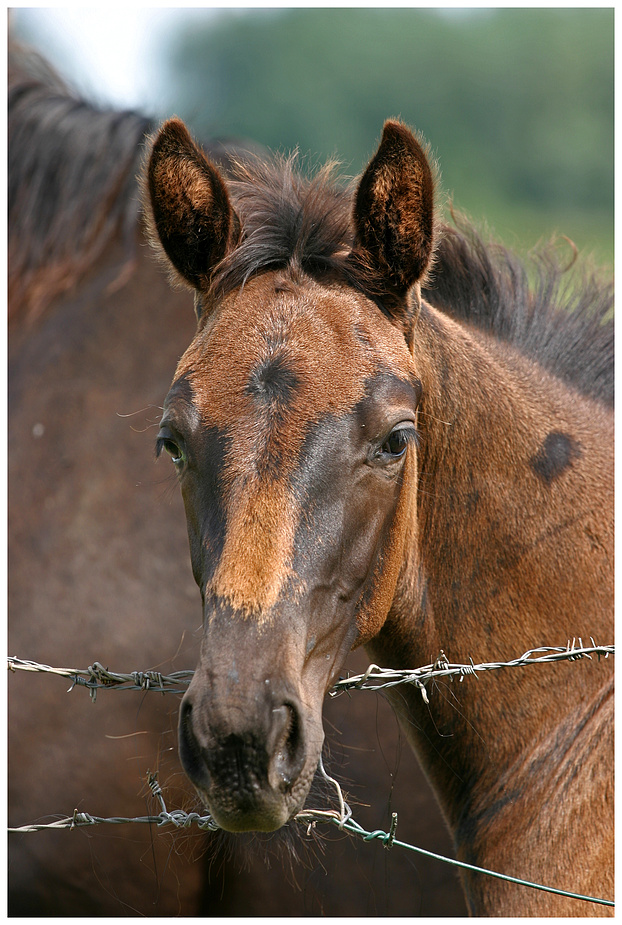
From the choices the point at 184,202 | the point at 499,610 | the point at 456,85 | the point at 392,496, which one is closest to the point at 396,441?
the point at 392,496

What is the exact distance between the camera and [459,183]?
3033 cm

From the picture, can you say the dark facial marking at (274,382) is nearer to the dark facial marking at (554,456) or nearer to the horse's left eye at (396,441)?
the horse's left eye at (396,441)

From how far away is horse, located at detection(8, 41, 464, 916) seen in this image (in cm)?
369

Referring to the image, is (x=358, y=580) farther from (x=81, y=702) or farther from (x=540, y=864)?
(x=81, y=702)

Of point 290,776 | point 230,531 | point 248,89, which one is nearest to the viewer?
point 290,776

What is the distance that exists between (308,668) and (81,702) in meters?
2.19

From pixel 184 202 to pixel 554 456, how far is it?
1.53 metres

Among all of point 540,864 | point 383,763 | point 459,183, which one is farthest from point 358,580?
point 459,183

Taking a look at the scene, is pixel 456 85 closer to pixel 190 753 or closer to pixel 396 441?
A: pixel 396 441

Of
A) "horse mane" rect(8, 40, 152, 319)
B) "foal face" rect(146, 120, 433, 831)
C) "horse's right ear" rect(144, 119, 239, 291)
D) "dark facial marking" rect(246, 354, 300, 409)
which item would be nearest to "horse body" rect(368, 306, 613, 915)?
"foal face" rect(146, 120, 433, 831)

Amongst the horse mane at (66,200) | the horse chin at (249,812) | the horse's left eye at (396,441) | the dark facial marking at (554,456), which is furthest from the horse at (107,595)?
the horse chin at (249,812)

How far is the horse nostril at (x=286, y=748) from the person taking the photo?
1761 mm

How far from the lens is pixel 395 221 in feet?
7.71

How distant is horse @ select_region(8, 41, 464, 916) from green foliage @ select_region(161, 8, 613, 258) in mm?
27194
